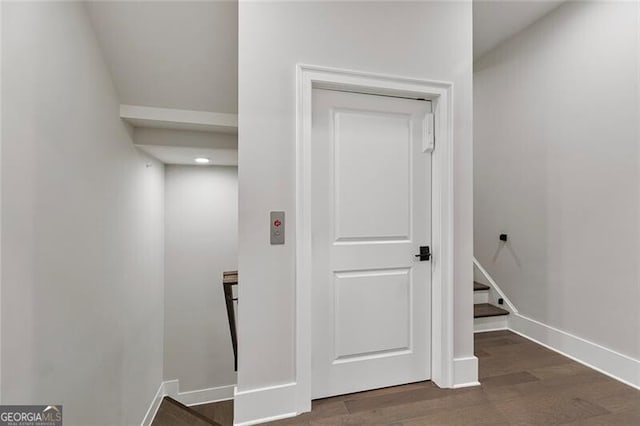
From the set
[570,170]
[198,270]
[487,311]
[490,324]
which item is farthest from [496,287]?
[198,270]

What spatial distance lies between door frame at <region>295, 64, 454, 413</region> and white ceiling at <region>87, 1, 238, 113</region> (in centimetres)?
77

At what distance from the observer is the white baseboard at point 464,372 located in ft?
6.31

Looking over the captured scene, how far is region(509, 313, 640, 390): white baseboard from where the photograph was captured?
6.39 feet

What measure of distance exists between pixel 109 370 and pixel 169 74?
226 centimetres

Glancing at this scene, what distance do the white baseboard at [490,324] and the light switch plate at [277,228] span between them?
222cm

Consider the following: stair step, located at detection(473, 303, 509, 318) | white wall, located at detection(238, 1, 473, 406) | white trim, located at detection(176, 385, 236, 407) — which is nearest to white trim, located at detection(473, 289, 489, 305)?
stair step, located at detection(473, 303, 509, 318)

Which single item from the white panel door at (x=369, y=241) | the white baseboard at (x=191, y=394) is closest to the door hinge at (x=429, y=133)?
the white panel door at (x=369, y=241)

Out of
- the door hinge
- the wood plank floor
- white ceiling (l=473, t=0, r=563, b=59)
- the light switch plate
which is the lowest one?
the wood plank floor

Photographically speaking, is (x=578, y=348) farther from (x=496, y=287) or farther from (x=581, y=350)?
(x=496, y=287)

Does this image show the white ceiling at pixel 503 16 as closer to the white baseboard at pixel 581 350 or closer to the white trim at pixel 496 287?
the white trim at pixel 496 287

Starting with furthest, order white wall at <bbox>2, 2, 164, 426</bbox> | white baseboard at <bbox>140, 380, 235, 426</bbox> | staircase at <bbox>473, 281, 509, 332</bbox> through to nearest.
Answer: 1. white baseboard at <bbox>140, 380, 235, 426</bbox>
2. staircase at <bbox>473, 281, 509, 332</bbox>
3. white wall at <bbox>2, 2, 164, 426</bbox>

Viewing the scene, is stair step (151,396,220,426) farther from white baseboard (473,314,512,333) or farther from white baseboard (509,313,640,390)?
white baseboard (509,313,640,390)

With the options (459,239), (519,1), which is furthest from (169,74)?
(519,1)

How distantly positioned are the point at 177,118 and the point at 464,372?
115 inches
